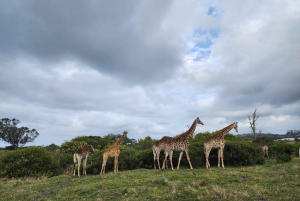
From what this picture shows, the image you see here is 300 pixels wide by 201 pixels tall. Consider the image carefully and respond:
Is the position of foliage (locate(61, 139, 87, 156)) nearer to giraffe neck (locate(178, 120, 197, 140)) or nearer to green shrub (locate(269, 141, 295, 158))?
giraffe neck (locate(178, 120, 197, 140))

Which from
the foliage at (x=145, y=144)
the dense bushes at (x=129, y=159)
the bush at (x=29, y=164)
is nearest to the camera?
the dense bushes at (x=129, y=159)

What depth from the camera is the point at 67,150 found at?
30203 mm

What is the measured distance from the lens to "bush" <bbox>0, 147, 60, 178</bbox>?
65.6 feet

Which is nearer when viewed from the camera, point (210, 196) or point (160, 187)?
point (210, 196)

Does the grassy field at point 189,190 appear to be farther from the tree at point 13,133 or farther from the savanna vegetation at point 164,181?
the tree at point 13,133

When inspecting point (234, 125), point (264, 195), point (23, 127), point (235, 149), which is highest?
point (23, 127)

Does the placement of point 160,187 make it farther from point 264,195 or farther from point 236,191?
point 264,195

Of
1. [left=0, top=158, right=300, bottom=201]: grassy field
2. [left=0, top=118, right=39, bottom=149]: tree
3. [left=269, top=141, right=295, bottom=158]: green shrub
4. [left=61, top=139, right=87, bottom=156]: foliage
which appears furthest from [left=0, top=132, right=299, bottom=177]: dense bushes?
[left=0, top=118, right=39, bottom=149]: tree

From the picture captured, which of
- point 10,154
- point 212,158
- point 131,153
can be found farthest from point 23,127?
point 212,158

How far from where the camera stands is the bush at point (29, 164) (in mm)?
20000

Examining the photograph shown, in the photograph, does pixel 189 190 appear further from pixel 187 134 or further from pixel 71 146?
pixel 71 146

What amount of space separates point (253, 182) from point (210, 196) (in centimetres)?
317

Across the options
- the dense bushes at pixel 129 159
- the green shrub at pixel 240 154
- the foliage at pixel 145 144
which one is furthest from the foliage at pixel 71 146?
the green shrub at pixel 240 154

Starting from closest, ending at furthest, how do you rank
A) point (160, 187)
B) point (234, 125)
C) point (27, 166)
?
point (160, 187)
point (234, 125)
point (27, 166)
